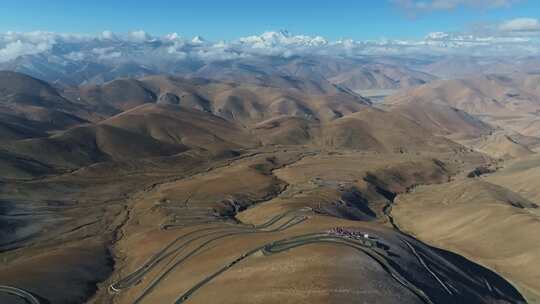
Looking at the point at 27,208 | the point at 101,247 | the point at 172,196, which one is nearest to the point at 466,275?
the point at 101,247

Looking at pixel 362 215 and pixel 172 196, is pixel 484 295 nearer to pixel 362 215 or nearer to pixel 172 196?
pixel 362 215

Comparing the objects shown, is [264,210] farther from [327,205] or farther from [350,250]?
[350,250]

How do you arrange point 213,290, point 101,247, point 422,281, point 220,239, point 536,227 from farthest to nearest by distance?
point 536,227 → point 101,247 → point 220,239 → point 422,281 → point 213,290

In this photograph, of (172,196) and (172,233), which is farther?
(172,196)

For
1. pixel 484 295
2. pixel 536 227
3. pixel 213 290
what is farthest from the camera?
pixel 536 227

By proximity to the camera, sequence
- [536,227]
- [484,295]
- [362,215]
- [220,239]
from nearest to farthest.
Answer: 1. [484,295]
2. [220,239]
3. [536,227]
4. [362,215]

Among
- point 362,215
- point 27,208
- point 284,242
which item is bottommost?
point 362,215

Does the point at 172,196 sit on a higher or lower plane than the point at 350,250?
lower

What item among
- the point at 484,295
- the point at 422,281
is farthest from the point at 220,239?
the point at 484,295

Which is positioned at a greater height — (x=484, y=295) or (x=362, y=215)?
(x=484, y=295)
